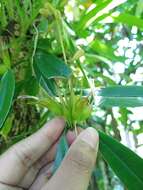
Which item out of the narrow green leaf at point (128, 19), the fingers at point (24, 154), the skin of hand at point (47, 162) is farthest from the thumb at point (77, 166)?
the narrow green leaf at point (128, 19)

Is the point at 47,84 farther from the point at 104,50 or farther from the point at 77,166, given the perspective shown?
the point at 104,50

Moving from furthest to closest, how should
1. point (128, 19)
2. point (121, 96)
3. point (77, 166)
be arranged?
point (128, 19) → point (121, 96) → point (77, 166)

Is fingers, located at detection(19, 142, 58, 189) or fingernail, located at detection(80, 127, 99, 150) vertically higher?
fingernail, located at detection(80, 127, 99, 150)

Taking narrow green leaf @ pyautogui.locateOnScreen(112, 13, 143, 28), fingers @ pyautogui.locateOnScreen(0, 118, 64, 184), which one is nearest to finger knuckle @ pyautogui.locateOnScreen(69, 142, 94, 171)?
fingers @ pyautogui.locateOnScreen(0, 118, 64, 184)

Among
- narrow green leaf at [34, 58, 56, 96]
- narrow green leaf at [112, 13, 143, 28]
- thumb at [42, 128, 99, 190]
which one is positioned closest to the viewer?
thumb at [42, 128, 99, 190]

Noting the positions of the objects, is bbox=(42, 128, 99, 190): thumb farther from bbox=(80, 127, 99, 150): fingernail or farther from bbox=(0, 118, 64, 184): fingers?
bbox=(0, 118, 64, 184): fingers

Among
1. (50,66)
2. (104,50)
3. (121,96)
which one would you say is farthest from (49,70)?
(104,50)

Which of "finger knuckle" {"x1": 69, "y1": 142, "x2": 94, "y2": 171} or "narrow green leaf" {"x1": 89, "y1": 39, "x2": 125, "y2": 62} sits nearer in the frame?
"finger knuckle" {"x1": 69, "y1": 142, "x2": 94, "y2": 171}
